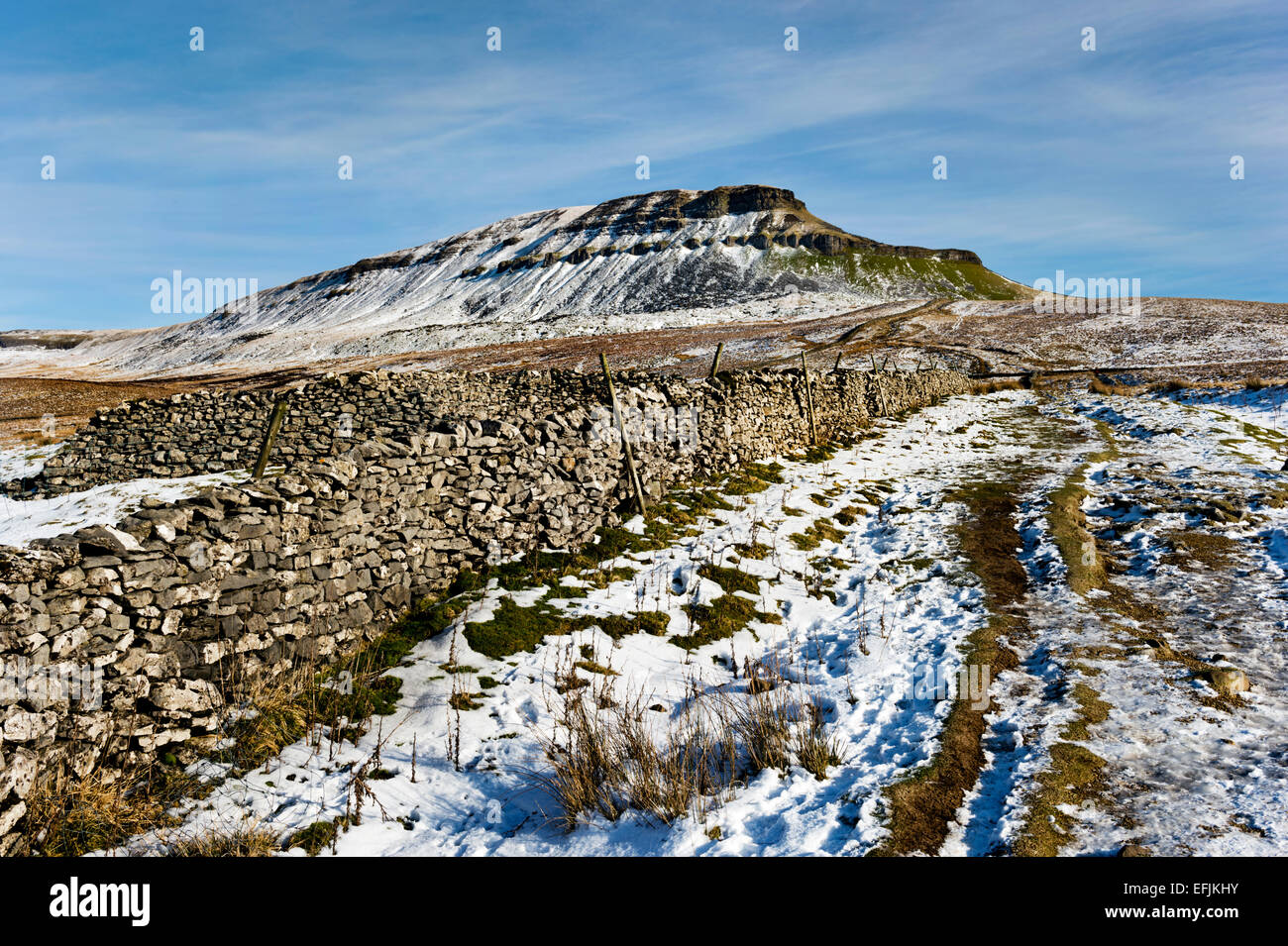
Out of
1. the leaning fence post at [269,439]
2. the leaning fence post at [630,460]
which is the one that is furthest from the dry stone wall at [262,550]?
the leaning fence post at [269,439]

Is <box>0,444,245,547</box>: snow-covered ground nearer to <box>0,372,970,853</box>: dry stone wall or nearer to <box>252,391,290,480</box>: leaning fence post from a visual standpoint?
<box>0,372,970,853</box>: dry stone wall

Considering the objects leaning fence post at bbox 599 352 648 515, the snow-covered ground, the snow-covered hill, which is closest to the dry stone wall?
leaning fence post at bbox 599 352 648 515

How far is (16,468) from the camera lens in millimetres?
16359

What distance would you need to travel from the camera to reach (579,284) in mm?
141250

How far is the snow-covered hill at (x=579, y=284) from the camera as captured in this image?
10506cm

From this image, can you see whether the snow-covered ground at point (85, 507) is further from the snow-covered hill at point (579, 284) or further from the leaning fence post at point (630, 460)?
the snow-covered hill at point (579, 284)

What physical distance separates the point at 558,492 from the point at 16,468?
15.7m

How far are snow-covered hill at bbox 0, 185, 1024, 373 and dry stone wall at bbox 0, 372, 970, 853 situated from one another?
73.7m

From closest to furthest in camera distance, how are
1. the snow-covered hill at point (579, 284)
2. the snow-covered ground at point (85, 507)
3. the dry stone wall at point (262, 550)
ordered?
the dry stone wall at point (262, 550), the snow-covered ground at point (85, 507), the snow-covered hill at point (579, 284)

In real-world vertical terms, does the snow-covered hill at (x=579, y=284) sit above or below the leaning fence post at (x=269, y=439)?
above

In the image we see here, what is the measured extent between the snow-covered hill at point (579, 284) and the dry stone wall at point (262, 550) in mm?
73704

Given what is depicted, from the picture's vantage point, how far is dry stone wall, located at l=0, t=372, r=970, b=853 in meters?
5.33
